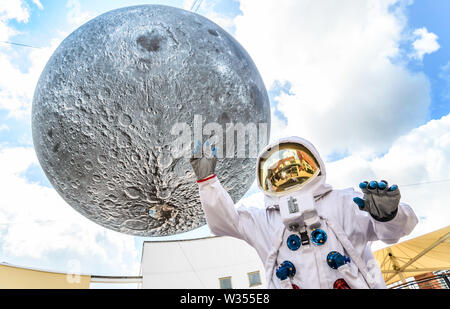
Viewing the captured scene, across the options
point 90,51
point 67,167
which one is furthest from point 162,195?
point 90,51

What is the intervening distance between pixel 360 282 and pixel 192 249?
604cm

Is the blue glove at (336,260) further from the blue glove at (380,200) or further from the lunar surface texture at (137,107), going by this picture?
the lunar surface texture at (137,107)

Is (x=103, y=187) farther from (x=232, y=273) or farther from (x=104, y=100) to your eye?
(x=232, y=273)

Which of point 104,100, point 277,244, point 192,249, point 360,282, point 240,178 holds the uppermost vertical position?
point 192,249

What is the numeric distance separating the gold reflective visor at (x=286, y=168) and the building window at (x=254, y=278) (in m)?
Answer: 5.53

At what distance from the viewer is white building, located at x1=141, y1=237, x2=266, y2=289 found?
6535 mm

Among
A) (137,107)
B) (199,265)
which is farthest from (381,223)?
(199,265)

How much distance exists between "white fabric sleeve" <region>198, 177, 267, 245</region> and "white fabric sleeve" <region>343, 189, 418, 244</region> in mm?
486

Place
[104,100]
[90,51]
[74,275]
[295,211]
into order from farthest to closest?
[74,275] → [90,51] → [104,100] → [295,211]

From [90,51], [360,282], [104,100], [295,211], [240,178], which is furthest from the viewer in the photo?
[240,178]

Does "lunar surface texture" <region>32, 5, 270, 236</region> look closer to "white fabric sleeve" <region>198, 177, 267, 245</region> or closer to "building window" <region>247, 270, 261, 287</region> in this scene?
"white fabric sleeve" <region>198, 177, 267, 245</region>

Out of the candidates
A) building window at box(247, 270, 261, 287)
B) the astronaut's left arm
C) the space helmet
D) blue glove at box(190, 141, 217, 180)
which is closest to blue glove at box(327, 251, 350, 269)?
the astronaut's left arm

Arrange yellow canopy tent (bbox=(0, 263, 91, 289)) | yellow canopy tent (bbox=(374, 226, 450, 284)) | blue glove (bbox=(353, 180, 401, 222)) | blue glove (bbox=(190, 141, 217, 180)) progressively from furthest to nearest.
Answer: yellow canopy tent (bbox=(374, 226, 450, 284)) → yellow canopy tent (bbox=(0, 263, 91, 289)) → blue glove (bbox=(190, 141, 217, 180)) → blue glove (bbox=(353, 180, 401, 222))

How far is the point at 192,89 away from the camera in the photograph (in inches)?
65.5
